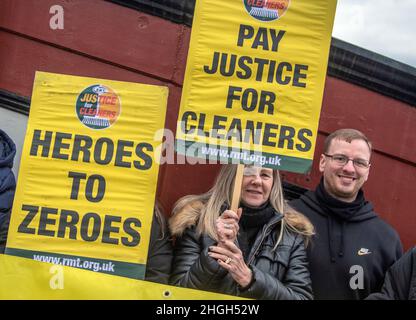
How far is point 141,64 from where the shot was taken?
564cm

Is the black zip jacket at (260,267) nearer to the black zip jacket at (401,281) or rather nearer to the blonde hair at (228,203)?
the blonde hair at (228,203)

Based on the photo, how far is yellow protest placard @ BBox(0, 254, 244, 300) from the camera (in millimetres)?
4035

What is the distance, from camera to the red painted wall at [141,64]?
5.61 meters

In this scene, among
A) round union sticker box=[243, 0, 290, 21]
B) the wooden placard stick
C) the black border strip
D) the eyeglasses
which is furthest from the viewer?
the black border strip

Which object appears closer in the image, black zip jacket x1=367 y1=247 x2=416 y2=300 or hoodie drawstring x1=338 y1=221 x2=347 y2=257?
black zip jacket x1=367 y1=247 x2=416 y2=300

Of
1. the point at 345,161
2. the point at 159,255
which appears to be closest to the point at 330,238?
the point at 345,161

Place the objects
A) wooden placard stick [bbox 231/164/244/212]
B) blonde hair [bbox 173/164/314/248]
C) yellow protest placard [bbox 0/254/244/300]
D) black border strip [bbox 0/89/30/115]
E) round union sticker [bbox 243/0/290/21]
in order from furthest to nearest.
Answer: black border strip [bbox 0/89/30/115] → round union sticker [bbox 243/0/290/21] → blonde hair [bbox 173/164/314/248] → wooden placard stick [bbox 231/164/244/212] → yellow protest placard [bbox 0/254/244/300]

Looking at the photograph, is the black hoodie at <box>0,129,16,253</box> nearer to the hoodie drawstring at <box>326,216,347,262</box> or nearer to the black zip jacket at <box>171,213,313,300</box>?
the black zip jacket at <box>171,213,313,300</box>

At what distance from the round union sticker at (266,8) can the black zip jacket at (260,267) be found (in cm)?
127

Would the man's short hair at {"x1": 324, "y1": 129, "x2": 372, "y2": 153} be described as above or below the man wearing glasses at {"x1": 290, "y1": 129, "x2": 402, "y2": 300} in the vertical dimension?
above

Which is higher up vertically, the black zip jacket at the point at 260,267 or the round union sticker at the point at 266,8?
the round union sticker at the point at 266,8

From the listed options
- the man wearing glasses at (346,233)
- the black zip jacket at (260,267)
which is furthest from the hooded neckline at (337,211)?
the black zip jacket at (260,267)

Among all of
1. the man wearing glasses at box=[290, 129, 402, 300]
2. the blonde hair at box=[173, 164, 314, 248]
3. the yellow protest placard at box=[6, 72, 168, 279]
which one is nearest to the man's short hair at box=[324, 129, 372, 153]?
the man wearing glasses at box=[290, 129, 402, 300]
